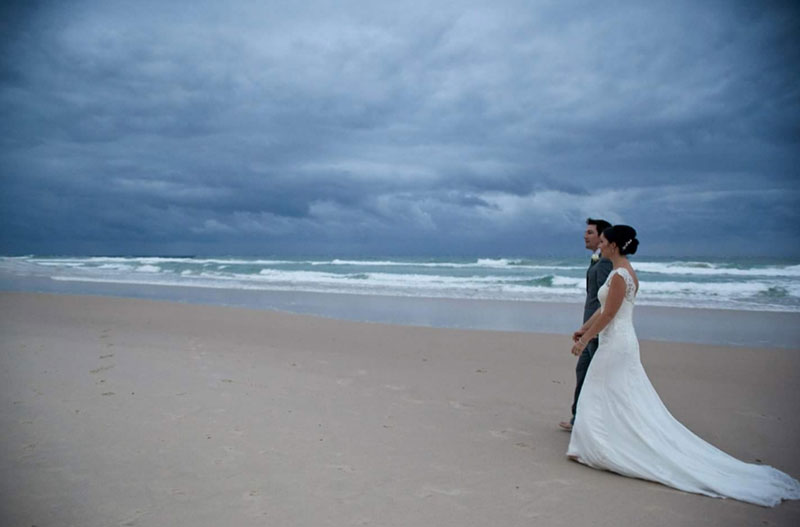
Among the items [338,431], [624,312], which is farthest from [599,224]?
[338,431]

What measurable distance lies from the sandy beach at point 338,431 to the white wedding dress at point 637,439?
117 mm

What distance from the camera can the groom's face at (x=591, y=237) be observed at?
4969mm

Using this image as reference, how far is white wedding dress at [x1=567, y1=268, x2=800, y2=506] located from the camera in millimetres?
3668

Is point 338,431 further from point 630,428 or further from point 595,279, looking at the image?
point 595,279

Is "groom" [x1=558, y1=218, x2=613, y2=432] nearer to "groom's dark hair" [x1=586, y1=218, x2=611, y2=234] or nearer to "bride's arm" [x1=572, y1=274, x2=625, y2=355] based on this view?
"groom's dark hair" [x1=586, y1=218, x2=611, y2=234]

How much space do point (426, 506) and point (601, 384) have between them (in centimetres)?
178

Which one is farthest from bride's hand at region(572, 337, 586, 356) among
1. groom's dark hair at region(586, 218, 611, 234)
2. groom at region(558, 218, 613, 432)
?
groom's dark hair at region(586, 218, 611, 234)

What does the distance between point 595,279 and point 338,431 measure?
9.00 ft

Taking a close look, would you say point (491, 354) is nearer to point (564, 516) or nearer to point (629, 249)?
point (629, 249)

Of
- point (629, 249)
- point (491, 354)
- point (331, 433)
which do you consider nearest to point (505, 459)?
point (331, 433)

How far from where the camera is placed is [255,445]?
4.19 m

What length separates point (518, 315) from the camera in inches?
560

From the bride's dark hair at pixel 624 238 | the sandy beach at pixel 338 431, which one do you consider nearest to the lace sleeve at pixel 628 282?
the bride's dark hair at pixel 624 238

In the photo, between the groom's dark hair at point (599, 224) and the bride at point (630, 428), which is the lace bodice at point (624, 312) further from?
the groom's dark hair at point (599, 224)
